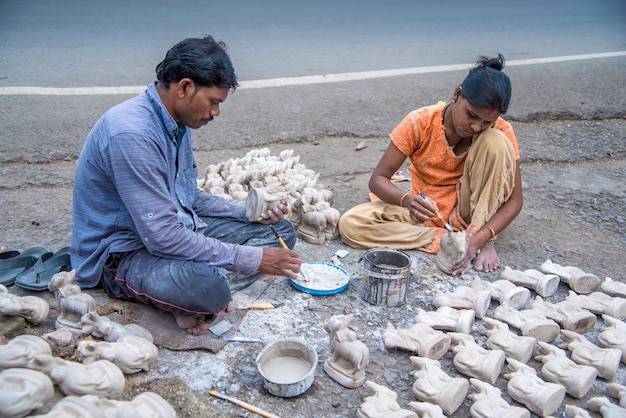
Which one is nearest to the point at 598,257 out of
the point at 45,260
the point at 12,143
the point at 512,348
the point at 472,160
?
the point at 472,160

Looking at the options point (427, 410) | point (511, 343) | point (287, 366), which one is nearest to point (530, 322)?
point (511, 343)

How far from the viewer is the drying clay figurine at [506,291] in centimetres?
282

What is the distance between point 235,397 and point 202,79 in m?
1.33

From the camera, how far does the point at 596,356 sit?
241 cm

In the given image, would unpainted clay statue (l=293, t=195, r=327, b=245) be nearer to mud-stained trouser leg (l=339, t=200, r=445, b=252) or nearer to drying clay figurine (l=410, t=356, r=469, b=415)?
mud-stained trouser leg (l=339, t=200, r=445, b=252)

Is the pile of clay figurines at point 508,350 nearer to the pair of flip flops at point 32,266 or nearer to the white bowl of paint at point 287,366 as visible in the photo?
the white bowl of paint at point 287,366

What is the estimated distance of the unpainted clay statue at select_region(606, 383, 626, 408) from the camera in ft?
7.18

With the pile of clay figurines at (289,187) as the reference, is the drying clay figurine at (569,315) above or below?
below

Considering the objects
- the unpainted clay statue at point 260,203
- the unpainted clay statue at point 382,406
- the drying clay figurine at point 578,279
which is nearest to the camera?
the unpainted clay statue at point 382,406

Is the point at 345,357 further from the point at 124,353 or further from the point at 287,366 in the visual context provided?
the point at 124,353

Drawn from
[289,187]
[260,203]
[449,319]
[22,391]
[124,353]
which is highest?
[260,203]

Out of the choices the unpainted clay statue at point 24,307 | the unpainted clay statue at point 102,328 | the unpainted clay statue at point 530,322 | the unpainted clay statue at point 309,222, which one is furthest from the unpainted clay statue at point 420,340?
the unpainted clay statue at point 24,307

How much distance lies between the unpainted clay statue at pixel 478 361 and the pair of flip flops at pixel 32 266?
6.56ft

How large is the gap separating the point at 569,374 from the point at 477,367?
14.8 inches
